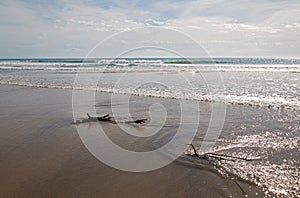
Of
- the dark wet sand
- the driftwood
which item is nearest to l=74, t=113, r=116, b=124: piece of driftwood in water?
the driftwood

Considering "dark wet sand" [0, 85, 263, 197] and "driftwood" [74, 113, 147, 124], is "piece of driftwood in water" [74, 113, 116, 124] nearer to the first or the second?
"driftwood" [74, 113, 147, 124]

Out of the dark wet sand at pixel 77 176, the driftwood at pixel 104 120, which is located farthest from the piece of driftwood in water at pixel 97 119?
the dark wet sand at pixel 77 176

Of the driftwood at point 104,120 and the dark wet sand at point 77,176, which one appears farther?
the driftwood at point 104,120

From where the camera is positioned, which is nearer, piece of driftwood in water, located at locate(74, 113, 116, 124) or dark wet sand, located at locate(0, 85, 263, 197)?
dark wet sand, located at locate(0, 85, 263, 197)

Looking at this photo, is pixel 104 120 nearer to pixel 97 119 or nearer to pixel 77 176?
pixel 97 119

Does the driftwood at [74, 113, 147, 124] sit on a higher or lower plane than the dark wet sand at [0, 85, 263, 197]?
higher

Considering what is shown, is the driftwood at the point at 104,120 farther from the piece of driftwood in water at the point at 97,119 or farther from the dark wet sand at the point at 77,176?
the dark wet sand at the point at 77,176

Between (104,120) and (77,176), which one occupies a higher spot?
(104,120)

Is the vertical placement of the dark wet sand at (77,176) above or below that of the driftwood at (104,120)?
below

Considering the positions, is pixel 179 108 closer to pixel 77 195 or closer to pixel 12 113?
pixel 12 113

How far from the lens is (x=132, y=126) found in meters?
8.20

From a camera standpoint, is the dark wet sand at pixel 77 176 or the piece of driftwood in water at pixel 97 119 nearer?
A: the dark wet sand at pixel 77 176

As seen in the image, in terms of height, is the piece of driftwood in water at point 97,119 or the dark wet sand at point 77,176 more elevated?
the piece of driftwood in water at point 97,119

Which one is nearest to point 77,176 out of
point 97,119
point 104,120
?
point 104,120
